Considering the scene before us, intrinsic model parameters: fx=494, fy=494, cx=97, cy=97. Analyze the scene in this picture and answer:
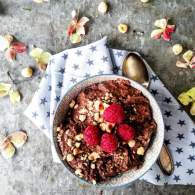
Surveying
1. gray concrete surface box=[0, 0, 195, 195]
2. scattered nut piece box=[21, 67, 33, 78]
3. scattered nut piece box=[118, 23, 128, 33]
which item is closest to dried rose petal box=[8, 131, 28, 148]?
gray concrete surface box=[0, 0, 195, 195]

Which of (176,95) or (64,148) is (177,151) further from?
(64,148)

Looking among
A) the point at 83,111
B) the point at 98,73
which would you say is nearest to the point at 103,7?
the point at 98,73

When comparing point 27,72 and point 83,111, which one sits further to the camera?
point 27,72

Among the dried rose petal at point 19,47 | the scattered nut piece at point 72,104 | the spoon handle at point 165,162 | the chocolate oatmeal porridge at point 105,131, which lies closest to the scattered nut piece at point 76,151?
the chocolate oatmeal porridge at point 105,131

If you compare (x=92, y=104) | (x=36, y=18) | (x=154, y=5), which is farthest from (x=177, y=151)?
(x=36, y=18)

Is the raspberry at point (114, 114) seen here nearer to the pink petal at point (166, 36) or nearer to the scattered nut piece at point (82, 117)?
the scattered nut piece at point (82, 117)

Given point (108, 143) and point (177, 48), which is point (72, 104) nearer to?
point (108, 143)
